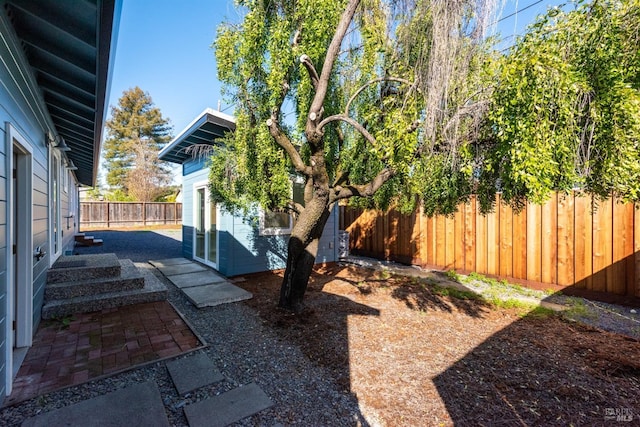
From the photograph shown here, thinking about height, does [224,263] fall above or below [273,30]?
below

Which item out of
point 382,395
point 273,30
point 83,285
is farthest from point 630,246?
point 83,285

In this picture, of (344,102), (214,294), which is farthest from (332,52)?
(214,294)

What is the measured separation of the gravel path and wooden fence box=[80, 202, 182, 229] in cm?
1917

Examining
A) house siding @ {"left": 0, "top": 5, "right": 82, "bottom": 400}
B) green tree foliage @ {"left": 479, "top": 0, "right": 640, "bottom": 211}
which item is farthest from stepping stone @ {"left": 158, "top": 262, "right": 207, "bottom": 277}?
green tree foliage @ {"left": 479, "top": 0, "right": 640, "bottom": 211}

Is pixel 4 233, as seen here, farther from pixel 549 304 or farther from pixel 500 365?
pixel 549 304

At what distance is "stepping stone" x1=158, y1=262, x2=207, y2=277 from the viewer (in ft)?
20.7

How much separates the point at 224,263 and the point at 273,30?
4.47 meters

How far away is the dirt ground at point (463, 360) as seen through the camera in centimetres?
217

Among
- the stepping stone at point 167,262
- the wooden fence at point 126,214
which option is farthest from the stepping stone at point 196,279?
the wooden fence at point 126,214

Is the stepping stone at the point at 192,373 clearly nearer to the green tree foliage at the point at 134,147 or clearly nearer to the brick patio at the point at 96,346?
the brick patio at the point at 96,346

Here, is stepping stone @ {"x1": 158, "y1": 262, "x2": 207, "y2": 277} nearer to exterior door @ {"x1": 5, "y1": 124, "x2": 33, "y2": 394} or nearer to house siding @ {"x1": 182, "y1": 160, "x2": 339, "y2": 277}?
house siding @ {"x1": 182, "y1": 160, "x2": 339, "y2": 277}

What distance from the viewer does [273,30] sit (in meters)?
3.69

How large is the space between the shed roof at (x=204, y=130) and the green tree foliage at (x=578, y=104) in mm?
4294

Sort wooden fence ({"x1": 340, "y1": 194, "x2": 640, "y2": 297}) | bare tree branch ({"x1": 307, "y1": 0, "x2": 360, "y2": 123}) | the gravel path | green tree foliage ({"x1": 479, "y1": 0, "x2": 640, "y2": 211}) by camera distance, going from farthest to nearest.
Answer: wooden fence ({"x1": 340, "y1": 194, "x2": 640, "y2": 297}), bare tree branch ({"x1": 307, "y1": 0, "x2": 360, "y2": 123}), the gravel path, green tree foliage ({"x1": 479, "y1": 0, "x2": 640, "y2": 211})
